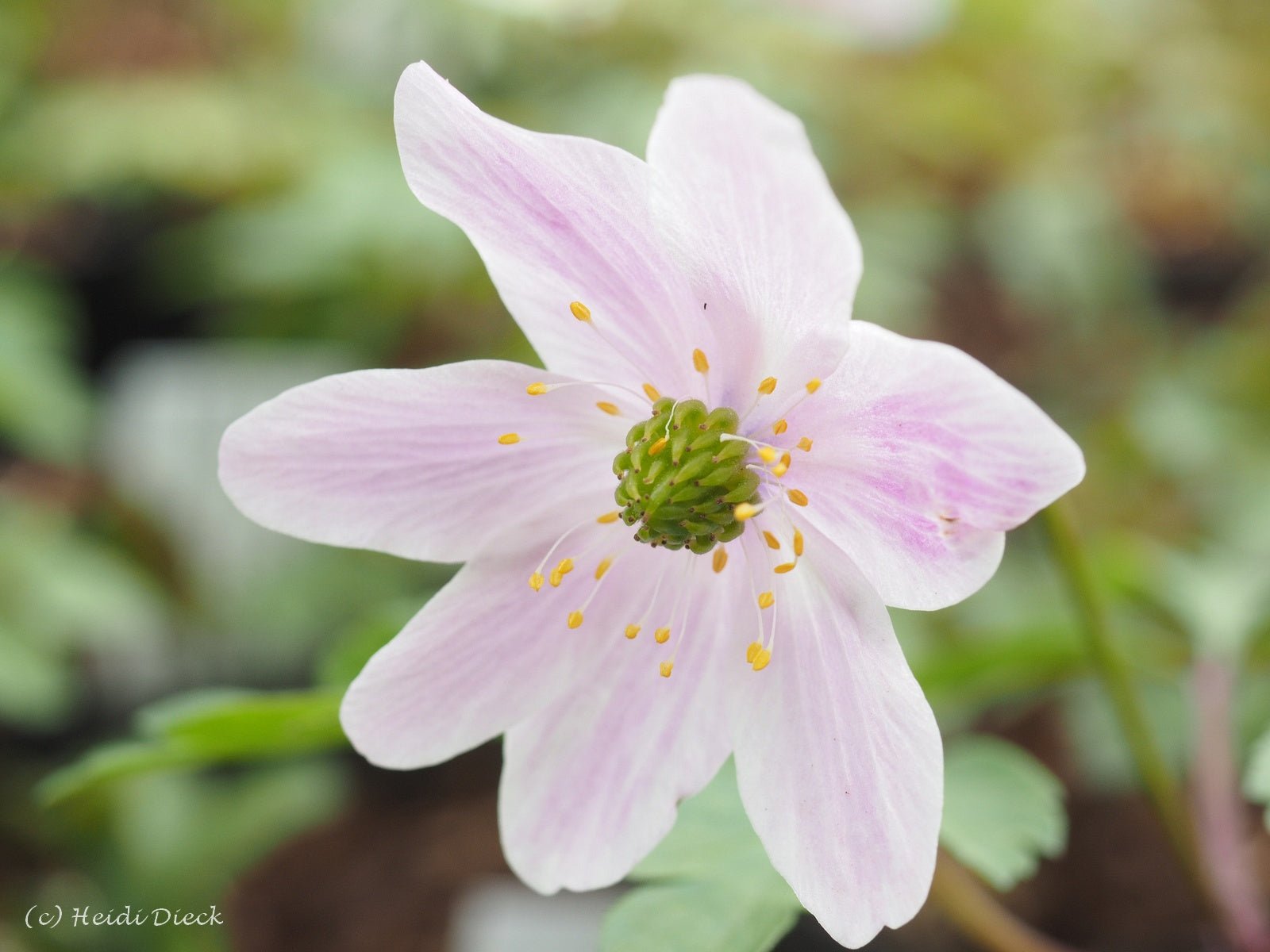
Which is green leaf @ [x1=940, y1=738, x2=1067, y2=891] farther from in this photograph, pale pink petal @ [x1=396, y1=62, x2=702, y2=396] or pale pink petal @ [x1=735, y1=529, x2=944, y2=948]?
pale pink petal @ [x1=396, y1=62, x2=702, y2=396]

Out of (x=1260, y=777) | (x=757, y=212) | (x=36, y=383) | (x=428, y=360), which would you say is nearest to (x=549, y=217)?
(x=757, y=212)

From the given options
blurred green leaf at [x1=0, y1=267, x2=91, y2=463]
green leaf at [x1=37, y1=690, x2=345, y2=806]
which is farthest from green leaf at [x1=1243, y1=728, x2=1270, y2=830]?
blurred green leaf at [x1=0, y1=267, x2=91, y2=463]

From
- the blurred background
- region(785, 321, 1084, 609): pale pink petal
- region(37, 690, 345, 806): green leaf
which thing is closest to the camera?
region(785, 321, 1084, 609): pale pink petal

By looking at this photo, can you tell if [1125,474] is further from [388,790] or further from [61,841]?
[61,841]

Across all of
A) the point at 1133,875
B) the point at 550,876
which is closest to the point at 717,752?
the point at 550,876

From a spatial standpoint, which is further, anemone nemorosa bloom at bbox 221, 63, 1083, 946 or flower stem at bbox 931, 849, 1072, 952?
flower stem at bbox 931, 849, 1072, 952

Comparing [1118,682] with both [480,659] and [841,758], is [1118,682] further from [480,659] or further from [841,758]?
[480,659]

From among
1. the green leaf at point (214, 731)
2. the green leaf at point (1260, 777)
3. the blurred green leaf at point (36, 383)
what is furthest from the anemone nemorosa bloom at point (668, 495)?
the blurred green leaf at point (36, 383)
